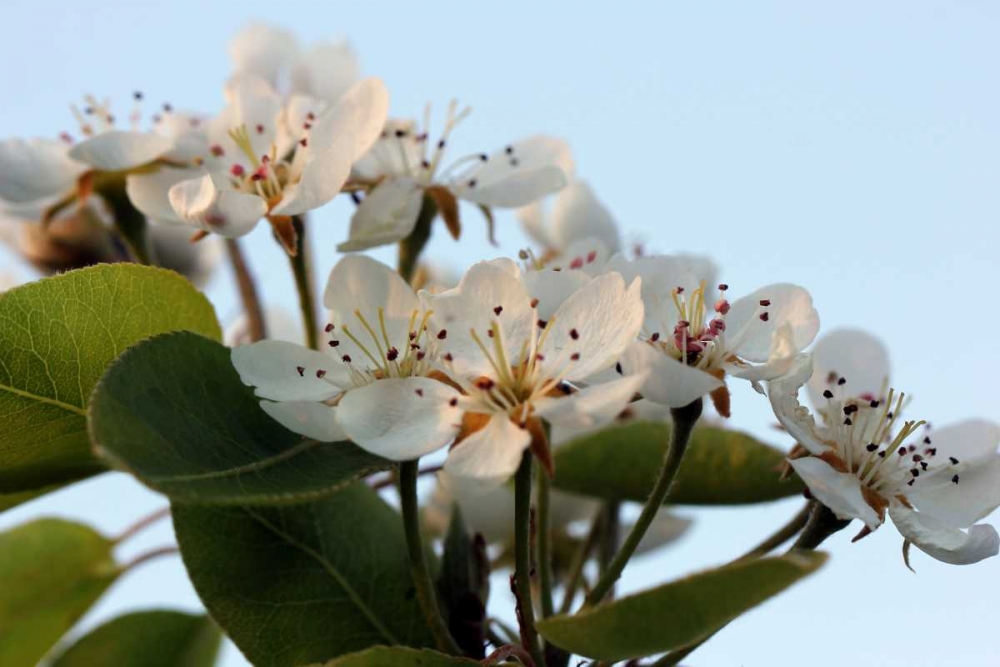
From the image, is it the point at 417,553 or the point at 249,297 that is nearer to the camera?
the point at 417,553

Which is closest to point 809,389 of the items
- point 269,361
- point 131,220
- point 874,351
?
point 874,351

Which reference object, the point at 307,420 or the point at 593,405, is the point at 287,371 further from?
the point at 593,405

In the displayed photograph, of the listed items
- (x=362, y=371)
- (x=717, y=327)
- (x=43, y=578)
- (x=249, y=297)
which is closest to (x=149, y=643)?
(x=43, y=578)

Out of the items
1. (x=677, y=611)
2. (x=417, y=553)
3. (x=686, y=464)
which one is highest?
(x=677, y=611)

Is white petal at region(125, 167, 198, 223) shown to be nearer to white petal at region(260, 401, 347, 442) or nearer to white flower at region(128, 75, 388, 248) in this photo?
white flower at region(128, 75, 388, 248)

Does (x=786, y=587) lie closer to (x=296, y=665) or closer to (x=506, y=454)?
(x=506, y=454)

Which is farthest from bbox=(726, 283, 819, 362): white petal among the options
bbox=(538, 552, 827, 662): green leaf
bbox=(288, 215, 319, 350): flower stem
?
bbox=(288, 215, 319, 350): flower stem
